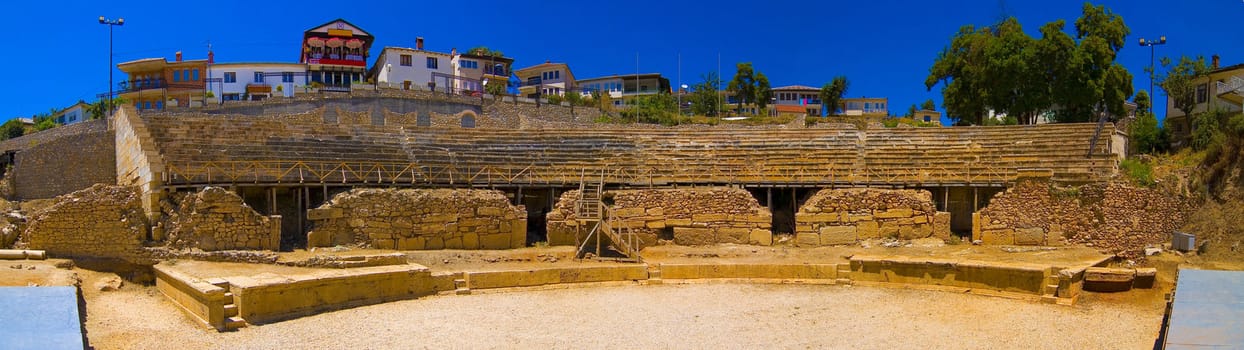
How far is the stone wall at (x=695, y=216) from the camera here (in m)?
24.9

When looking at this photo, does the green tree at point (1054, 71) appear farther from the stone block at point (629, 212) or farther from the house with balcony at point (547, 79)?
the house with balcony at point (547, 79)

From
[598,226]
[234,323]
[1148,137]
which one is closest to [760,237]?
[598,226]

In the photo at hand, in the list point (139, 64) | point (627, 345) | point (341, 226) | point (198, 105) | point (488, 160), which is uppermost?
point (139, 64)

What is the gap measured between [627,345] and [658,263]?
7.48m

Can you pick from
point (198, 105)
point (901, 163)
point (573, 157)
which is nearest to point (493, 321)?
point (573, 157)

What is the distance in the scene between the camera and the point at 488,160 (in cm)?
2734

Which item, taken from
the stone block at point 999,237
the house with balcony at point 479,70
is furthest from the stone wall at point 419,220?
the house with balcony at point 479,70

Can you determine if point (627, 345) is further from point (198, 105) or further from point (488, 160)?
point (198, 105)

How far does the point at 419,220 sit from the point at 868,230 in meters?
12.7

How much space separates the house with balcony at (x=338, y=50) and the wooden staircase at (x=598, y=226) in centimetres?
2931

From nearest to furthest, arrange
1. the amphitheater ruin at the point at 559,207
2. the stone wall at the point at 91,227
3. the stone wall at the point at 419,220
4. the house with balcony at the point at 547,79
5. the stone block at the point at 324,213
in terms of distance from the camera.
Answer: the stone wall at the point at 91,227
the amphitheater ruin at the point at 559,207
the stone block at the point at 324,213
the stone wall at the point at 419,220
the house with balcony at the point at 547,79

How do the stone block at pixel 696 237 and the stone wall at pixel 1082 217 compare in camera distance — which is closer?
the stone wall at pixel 1082 217

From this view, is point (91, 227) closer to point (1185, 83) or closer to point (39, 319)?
point (39, 319)

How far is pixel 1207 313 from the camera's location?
985 cm
